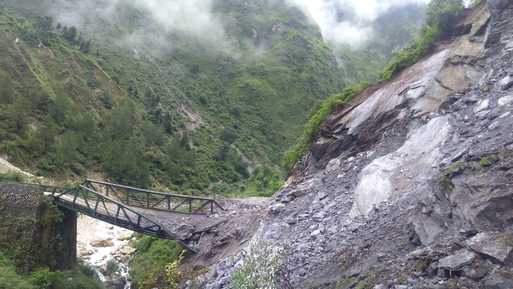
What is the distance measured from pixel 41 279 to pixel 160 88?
5280 cm

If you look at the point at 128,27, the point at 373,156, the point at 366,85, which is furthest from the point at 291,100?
the point at 373,156

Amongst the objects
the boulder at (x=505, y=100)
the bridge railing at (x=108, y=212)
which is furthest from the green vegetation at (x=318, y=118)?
the boulder at (x=505, y=100)

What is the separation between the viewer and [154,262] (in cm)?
2370

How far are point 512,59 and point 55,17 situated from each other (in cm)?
7614

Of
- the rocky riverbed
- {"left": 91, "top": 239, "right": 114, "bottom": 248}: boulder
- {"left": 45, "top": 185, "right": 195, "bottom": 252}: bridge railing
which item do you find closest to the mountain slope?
the rocky riverbed

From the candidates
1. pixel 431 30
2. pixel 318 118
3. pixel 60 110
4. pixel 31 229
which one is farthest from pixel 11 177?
pixel 60 110

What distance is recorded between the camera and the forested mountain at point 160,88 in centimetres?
4234

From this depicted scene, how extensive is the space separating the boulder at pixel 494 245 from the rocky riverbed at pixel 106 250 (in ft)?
58.7

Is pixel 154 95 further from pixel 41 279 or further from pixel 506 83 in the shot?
pixel 506 83

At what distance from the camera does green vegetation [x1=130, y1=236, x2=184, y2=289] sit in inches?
726

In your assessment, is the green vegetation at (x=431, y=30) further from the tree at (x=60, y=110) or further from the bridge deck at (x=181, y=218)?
the tree at (x=60, y=110)

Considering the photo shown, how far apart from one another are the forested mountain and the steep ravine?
1875cm

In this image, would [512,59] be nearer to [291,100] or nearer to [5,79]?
[5,79]

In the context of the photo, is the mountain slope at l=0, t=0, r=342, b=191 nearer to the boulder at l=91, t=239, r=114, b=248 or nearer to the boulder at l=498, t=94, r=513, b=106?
the boulder at l=91, t=239, r=114, b=248
